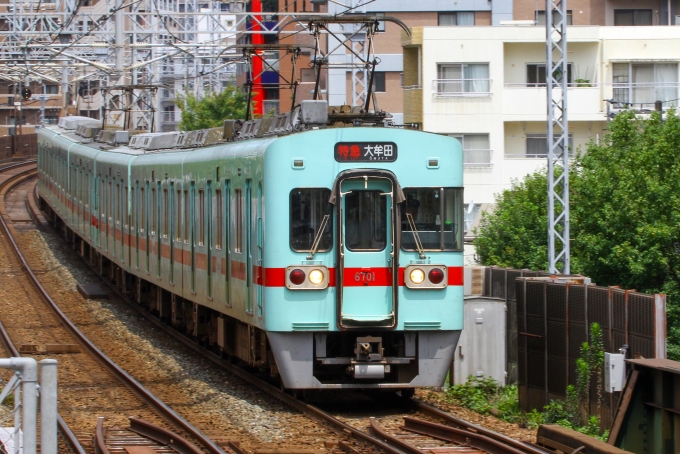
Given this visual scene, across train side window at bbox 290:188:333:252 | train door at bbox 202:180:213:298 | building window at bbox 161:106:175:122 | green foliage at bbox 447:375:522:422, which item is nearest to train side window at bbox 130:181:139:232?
train door at bbox 202:180:213:298

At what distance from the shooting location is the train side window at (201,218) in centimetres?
1380

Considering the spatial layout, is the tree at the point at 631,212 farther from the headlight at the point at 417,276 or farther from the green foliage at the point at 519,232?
the headlight at the point at 417,276

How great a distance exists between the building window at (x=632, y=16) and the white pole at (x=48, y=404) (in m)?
35.7

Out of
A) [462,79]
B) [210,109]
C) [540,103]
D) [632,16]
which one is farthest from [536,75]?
[210,109]

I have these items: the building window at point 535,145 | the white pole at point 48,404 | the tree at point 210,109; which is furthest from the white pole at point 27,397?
the tree at point 210,109

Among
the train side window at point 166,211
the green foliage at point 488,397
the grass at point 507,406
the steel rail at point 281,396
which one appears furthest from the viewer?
the train side window at point 166,211

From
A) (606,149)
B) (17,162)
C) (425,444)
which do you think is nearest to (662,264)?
(606,149)

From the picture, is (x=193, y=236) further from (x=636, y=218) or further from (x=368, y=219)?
(x=636, y=218)

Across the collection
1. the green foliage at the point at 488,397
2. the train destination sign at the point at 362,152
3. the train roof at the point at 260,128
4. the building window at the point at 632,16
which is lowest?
the green foliage at the point at 488,397

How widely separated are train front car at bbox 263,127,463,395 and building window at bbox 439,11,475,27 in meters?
30.5

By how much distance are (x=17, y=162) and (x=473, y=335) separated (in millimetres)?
42973

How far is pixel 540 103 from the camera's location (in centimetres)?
3216

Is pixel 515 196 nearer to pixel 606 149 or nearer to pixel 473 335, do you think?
pixel 606 149

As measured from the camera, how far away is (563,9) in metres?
16.2
